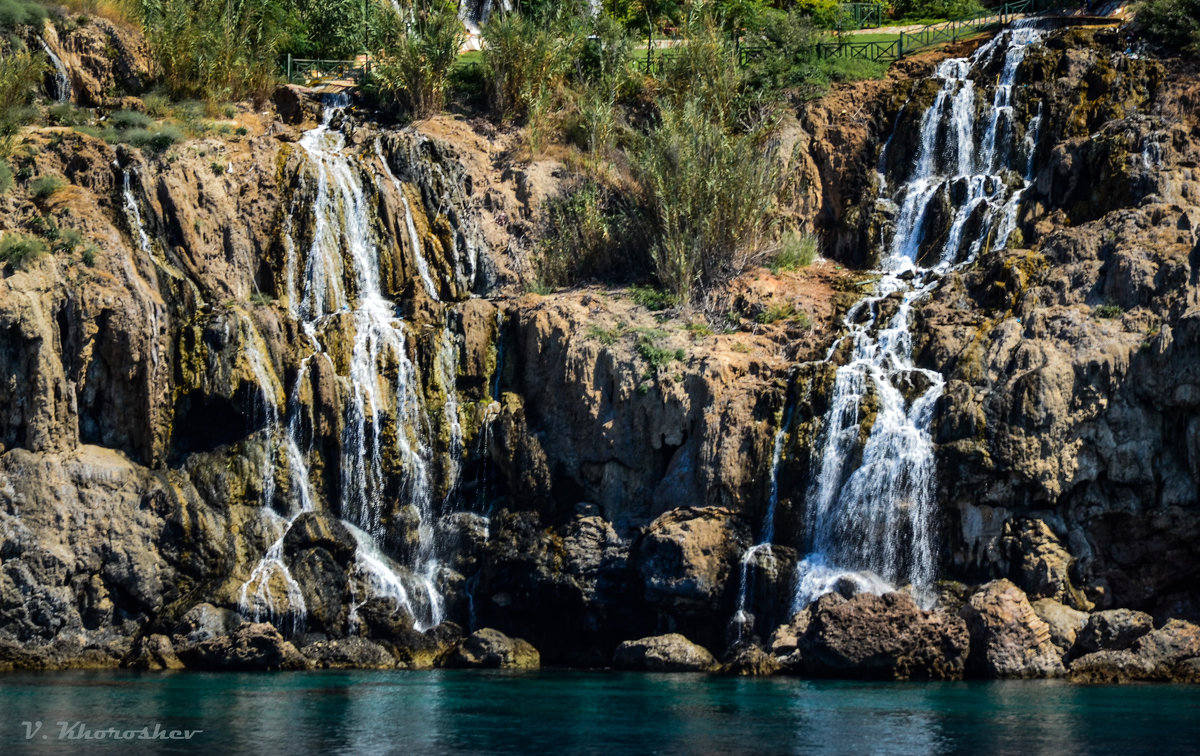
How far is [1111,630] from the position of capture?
2911cm

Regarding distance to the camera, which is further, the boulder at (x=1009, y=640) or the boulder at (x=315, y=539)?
the boulder at (x=315, y=539)

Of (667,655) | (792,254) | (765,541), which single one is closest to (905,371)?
(765,541)

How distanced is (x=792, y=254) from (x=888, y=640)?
15597 mm

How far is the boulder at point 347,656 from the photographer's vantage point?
33188 millimetres

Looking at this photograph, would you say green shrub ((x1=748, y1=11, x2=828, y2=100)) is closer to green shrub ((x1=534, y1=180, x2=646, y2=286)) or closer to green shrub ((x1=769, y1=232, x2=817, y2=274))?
green shrub ((x1=769, y1=232, x2=817, y2=274))

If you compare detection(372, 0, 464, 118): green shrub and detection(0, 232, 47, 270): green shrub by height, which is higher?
detection(372, 0, 464, 118): green shrub

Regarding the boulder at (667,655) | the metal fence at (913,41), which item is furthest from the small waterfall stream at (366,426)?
the metal fence at (913,41)

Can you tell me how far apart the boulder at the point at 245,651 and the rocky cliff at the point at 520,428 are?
0.24 feet

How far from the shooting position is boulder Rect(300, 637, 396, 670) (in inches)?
1307

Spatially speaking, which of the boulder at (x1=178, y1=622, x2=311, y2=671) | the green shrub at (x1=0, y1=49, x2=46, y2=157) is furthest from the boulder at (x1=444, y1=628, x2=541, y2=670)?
the green shrub at (x1=0, y1=49, x2=46, y2=157)

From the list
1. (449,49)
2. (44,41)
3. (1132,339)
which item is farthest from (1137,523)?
(44,41)

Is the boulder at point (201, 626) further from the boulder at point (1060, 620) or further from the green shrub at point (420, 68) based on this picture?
the green shrub at point (420, 68)

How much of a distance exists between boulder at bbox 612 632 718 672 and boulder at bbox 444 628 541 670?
2491 millimetres

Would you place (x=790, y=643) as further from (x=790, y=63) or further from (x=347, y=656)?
(x=790, y=63)
